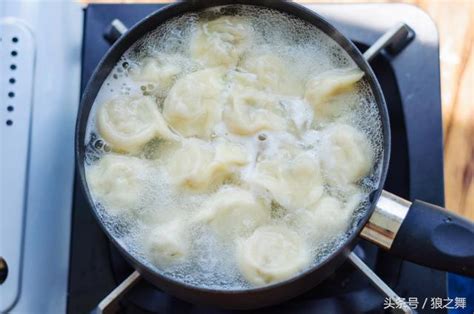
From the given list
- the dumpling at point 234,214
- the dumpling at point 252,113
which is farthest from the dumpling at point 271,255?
the dumpling at point 252,113

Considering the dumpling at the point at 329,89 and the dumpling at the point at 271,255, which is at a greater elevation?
the dumpling at the point at 329,89

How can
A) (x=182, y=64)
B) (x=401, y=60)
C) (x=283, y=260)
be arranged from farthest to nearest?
(x=401, y=60)
(x=182, y=64)
(x=283, y=260)

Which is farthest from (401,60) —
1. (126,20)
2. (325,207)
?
(126,20)

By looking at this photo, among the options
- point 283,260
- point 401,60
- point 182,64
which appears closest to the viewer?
point 283,260

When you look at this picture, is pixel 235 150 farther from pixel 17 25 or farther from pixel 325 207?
pixel 17 25

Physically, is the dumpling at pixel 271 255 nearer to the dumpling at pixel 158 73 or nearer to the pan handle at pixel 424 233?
the pan handle at pixel 424 233

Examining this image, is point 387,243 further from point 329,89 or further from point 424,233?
point 329,89

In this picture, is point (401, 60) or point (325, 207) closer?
point (325, 207)
